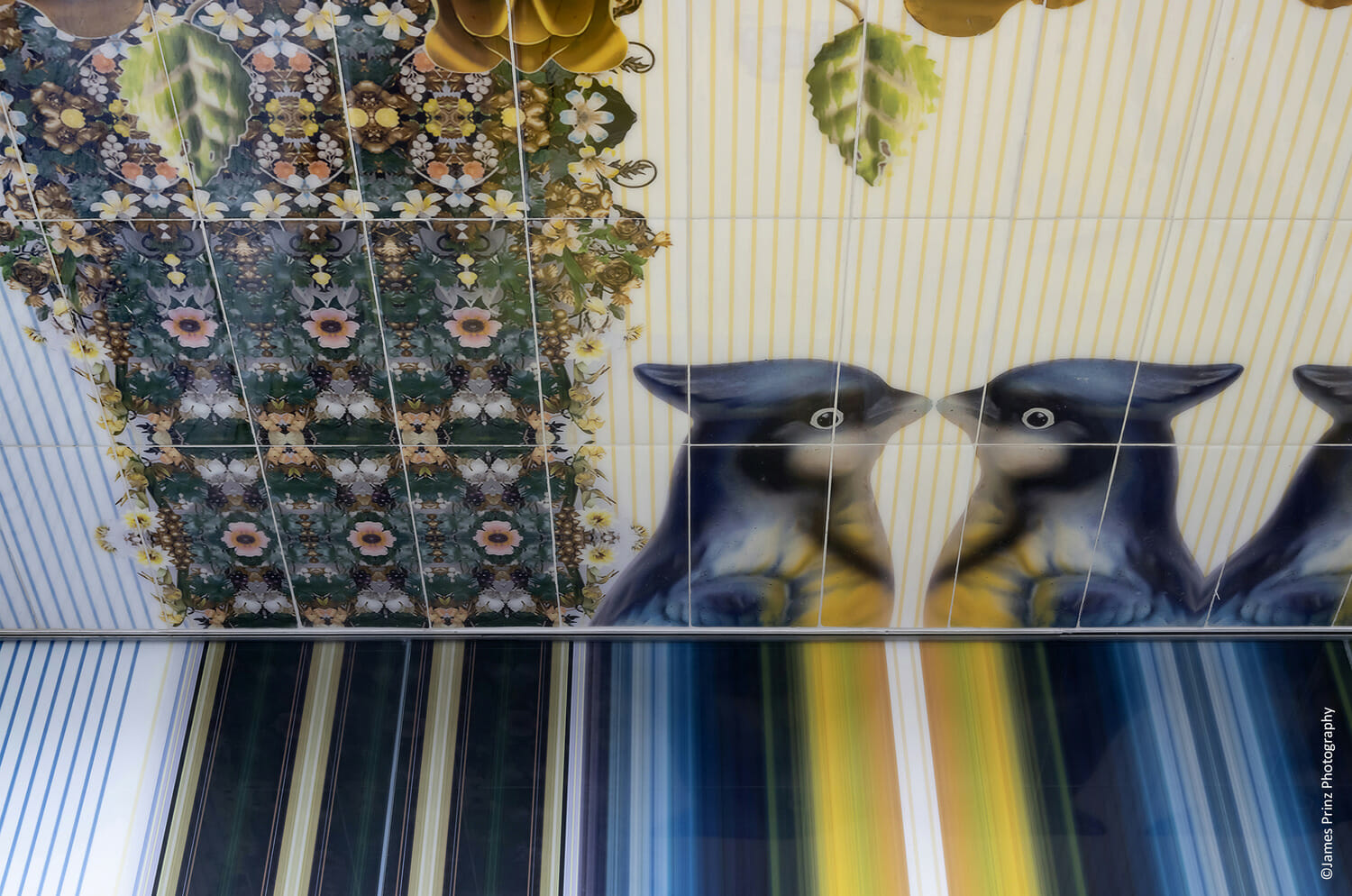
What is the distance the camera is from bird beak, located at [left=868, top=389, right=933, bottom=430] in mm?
1896

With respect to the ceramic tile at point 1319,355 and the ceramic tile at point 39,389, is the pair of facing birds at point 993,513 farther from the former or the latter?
the ceramic tile at point 39,389

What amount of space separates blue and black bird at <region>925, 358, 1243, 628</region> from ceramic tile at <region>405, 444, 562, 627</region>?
2.03 ft

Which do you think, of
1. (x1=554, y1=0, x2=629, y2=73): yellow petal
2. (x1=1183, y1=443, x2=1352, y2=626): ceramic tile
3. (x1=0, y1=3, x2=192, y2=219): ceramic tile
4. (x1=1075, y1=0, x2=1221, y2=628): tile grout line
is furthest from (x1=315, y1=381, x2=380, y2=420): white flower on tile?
(x1=1183, y1=443, x2=1352, y2=626): ceramic tile

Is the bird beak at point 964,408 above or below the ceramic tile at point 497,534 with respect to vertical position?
above

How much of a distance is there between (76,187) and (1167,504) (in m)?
1.71

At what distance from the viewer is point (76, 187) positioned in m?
1.70

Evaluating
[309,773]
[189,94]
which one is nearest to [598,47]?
A: [189,94]

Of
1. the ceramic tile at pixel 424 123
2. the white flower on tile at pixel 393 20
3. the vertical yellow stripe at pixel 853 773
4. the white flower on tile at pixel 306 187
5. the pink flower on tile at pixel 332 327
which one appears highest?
the white flower on tile at pixel 393 20

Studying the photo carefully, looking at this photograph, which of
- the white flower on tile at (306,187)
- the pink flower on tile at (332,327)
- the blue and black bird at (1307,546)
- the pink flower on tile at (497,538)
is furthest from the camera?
the pink flower on tile at (497,538)

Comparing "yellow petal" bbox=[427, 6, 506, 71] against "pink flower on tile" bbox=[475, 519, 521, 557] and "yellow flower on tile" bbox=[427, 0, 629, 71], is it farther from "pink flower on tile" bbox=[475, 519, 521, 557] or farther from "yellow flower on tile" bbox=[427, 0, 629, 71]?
"pink flower on tile" bbox=[475, 519, 521, 557]

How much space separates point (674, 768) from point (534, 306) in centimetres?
79

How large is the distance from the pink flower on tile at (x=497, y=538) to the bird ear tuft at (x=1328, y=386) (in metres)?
1.25

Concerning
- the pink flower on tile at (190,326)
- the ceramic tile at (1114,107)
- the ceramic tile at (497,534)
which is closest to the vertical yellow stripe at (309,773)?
the ceramic tile at (497,534)

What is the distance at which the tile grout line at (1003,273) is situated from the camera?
5.28ft
